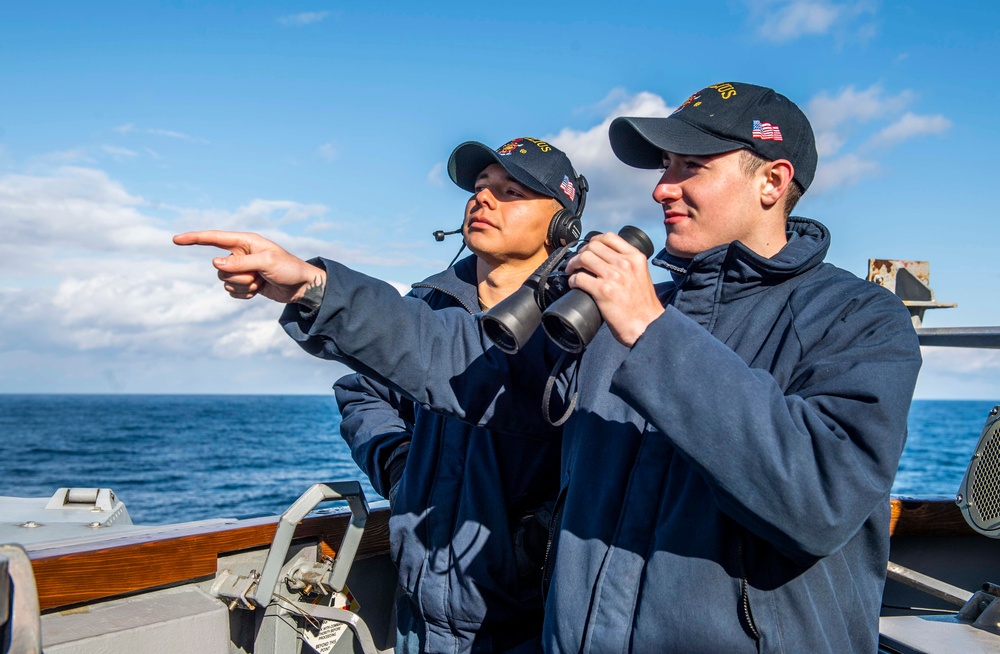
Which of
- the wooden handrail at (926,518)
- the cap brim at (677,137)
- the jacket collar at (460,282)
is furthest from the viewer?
the wooden handrail at (926,518)

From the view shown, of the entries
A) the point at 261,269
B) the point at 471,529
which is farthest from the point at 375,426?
the point at 261,269

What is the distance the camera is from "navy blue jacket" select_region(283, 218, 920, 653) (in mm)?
1451

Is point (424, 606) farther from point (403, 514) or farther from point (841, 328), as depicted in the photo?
point (841, 328)

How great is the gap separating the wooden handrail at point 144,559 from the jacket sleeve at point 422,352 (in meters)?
0.90

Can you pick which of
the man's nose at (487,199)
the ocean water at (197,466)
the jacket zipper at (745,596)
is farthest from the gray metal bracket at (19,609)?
the ocean water at (197,466)

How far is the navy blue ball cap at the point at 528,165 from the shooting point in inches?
115

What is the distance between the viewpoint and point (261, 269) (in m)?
1.68

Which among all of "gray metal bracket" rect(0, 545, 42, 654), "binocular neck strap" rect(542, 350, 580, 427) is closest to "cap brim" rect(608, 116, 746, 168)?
"binocular neck strap" rect(542, 350, 580, 427)

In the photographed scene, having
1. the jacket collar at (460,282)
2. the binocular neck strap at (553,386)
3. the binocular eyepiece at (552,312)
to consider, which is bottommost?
A: the binocular neck strap at (553,386)

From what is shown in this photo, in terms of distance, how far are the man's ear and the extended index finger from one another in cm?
121

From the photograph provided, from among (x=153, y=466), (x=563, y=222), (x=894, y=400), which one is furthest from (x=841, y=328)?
(x=153, y=466)

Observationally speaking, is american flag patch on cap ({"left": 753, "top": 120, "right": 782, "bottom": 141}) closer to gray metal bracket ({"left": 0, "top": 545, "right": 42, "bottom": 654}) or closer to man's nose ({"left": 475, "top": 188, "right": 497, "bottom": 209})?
man's nose ({"left": 475, "top": 188, "right": 497, "bottom": 209})

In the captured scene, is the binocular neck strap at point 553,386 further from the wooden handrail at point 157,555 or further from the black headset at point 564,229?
the wooden handrail at point 157,555

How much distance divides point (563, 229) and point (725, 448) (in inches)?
55.3
